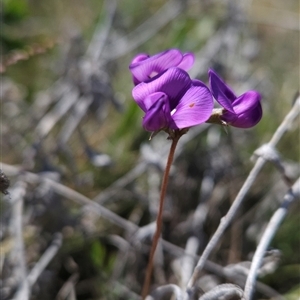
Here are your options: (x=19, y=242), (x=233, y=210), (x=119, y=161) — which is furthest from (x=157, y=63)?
(x=119, y=161)

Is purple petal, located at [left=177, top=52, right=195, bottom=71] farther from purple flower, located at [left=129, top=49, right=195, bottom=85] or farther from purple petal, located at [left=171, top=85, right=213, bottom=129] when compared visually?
purple petal, located at [left=171, top=85, right=213, bottom=129]

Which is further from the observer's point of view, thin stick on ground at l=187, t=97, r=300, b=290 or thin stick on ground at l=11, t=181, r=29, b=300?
thin stick on ground at l=11, t=181, r=29, b=300

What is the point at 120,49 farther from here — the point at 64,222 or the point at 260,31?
the point at 260,31

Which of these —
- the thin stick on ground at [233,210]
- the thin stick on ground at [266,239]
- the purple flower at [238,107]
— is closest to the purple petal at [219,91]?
the purple flower at [238,107]

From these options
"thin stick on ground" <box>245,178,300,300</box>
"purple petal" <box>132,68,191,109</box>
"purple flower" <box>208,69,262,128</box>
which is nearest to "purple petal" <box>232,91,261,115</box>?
"purple flower" <box>208,69,262,128</box>

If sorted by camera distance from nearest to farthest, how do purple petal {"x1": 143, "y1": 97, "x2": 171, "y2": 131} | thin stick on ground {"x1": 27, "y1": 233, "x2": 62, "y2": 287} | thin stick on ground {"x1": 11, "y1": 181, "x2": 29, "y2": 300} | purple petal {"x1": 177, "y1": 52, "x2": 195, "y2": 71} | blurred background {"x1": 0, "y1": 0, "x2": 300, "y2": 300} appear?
purple petal {"x1": 143, "y1": 97, "x2": 171, "y2": 131} < purple petal {"x1": 177, "y1": 52, "x2": 195, "y2": 71} < thin stick on ground {"x1": 11, "y1": 181, "x2": 29, "y2": 300} < thin stick on ground {"x1": 27, "y1": 233, "x2": 62, "y2": 287} < blurred background {"x1": 0, "y1": 0, "x2": 300, "y2": 300}

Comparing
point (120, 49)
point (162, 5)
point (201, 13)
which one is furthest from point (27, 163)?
point (162, 5)

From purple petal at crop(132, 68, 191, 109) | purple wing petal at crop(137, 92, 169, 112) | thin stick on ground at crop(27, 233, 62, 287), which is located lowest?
thin stick on ground at crop(27, 233, 62, 287)

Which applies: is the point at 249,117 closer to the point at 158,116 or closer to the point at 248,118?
the point at 248,118
